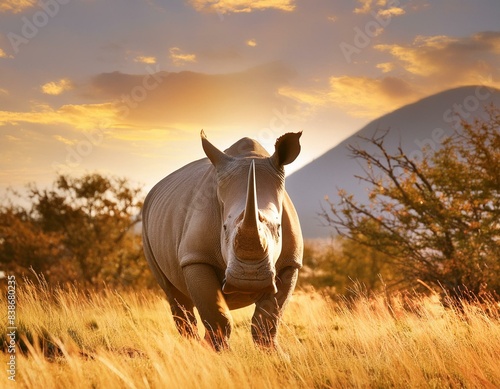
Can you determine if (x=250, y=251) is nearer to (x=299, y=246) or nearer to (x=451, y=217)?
(x=299, y=246)

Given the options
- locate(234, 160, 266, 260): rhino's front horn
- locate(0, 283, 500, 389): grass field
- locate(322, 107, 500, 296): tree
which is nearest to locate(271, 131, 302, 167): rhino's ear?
locate(234, 160, 266, 260): rhino's front horn

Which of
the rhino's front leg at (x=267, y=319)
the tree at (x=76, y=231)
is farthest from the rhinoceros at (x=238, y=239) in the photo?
the tree at (x=76, y=231)

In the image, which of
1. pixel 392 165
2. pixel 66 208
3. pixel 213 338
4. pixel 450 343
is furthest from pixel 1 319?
pixel 66 208

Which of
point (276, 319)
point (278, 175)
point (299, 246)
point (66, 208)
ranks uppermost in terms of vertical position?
point (66, 208)

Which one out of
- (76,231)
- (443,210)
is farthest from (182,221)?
(76,231)

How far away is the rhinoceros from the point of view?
183 inches

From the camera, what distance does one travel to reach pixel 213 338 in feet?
18.6

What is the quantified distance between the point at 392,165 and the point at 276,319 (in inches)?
320

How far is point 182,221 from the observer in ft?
21.5

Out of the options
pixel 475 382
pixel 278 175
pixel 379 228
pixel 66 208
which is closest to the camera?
pixel 475 382

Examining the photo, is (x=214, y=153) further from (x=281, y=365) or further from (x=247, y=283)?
(x=281, y=365)

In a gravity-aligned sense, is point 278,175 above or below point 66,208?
below

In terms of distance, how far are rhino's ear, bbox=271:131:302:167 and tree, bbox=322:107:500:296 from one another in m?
6.70

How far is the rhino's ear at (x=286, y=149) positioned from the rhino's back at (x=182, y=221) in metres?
0.76
